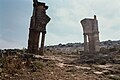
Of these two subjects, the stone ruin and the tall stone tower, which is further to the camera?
the tall stone tower

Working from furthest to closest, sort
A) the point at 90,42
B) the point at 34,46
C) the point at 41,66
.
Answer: the point at 90,42, the point at 34,46, the point at 41,66

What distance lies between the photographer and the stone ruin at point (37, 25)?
51.6ft

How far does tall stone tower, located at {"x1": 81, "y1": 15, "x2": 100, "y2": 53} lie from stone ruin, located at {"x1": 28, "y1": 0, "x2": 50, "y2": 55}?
703 cm

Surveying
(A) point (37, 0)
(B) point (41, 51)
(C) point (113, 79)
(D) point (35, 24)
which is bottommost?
(C) point (113, 79)

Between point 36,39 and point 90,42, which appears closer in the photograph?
point 36,39

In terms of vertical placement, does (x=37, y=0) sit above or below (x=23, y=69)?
above

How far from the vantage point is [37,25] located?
16.0 meters

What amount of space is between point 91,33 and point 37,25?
7690 mm

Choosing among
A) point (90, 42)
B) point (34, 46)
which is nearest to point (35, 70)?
point (34, 46)

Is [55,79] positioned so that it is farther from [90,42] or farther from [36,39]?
[90,42]

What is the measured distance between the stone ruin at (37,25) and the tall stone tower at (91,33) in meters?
7.03

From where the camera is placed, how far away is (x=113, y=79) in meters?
8.23

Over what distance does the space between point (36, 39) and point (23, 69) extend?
731 cm

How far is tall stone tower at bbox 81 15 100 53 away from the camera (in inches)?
854
